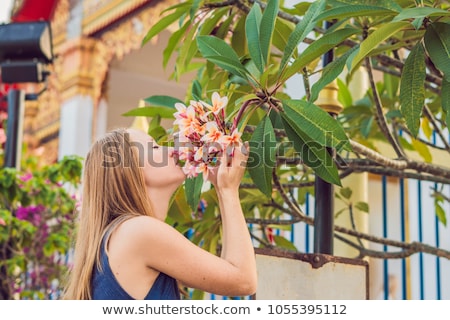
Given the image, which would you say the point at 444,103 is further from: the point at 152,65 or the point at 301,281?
the point at 152,65

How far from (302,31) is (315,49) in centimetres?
4

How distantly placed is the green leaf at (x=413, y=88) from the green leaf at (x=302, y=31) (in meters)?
0.16

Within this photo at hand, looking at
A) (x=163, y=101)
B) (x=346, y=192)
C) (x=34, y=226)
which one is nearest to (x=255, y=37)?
(x=163, y=101)

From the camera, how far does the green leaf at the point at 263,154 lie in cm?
122

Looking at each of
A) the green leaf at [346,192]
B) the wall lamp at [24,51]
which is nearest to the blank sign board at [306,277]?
the green leaf at [346,192]

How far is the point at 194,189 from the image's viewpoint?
134 cm

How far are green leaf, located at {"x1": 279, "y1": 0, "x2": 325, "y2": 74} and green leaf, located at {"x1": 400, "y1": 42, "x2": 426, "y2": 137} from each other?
16 centimetres

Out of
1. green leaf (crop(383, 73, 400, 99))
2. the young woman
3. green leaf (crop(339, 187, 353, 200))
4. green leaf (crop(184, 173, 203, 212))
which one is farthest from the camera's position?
green leaf (crop(339, 187, 353, 200))

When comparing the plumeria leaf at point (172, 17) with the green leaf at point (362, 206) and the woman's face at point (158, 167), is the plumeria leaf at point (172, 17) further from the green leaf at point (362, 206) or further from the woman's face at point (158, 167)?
the green leaf at point (362, 206)

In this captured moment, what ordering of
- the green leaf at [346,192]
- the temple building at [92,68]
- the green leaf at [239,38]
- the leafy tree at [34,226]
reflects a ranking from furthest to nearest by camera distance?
the temple building at [92,68] < the leafy tree at [34,226] < the green leaf at [346,192] < the green leaf at [239,38]

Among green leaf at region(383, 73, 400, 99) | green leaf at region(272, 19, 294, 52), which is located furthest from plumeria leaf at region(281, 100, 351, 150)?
green leaf at region(383, 73, 400, 99)

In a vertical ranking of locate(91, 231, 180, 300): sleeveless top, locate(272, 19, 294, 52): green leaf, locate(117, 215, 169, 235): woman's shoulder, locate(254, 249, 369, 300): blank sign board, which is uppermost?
locate(272, 19, 294, 52): green leaf

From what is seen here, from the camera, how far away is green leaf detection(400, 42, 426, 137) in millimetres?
1233

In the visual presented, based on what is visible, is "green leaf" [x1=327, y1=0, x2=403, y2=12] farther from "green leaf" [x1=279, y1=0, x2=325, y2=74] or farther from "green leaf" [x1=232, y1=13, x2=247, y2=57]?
"green leaf" [x1=232, y1=13, x2=247, y2=57]
